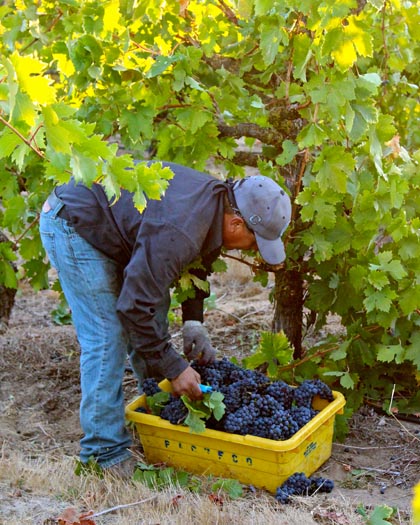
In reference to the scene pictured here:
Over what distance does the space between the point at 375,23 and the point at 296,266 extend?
1458 mm

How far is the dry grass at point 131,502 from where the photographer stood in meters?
3.32

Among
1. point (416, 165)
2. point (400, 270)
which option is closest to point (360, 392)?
point (400, 270)

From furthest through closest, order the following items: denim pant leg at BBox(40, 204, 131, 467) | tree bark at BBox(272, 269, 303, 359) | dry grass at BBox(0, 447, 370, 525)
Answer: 1. tree bark at BBox(272, 269, 303, 359)
2. denim pant leg at BBox(40, 204, 131, 467)
3. dry grass at BBox(0, 447, 370, 525)

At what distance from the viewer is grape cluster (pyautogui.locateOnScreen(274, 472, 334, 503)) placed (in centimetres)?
357

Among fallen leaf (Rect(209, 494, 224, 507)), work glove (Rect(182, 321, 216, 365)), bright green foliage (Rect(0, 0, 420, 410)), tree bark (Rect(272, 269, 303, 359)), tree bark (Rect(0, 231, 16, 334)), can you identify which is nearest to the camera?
fallen leaf (Rect(209, 494, 224, 507))

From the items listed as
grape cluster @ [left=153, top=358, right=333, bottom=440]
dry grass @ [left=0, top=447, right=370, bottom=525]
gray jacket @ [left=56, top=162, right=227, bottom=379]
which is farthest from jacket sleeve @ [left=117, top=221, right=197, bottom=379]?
dry grass @ [left=0, top=447, right=370, bottom=525]

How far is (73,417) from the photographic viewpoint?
186 inches

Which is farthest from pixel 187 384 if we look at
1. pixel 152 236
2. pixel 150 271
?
pixel 152 236

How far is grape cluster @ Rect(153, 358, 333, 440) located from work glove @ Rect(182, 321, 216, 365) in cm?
5

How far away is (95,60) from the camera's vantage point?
14.2ft

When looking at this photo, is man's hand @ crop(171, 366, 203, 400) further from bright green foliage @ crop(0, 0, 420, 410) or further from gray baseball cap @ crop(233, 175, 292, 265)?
bright green foliage @ crop(0, 0, 420, 410)

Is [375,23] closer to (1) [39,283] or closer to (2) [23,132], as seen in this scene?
(1) [39,283]

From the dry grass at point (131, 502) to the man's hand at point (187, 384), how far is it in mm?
425

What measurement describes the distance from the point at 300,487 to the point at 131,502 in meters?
0.74
